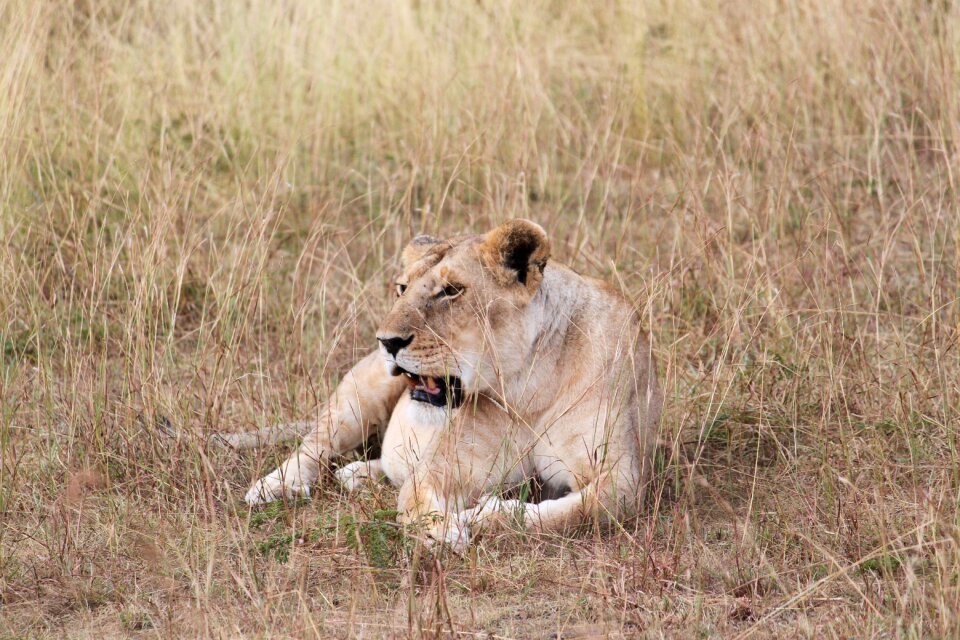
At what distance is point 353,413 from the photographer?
493 centimetres

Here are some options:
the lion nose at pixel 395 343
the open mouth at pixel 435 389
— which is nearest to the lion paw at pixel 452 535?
the open mouth at pixel 435 389

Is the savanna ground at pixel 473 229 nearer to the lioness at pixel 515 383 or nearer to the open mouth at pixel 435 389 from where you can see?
the lioness at pixel 515 383

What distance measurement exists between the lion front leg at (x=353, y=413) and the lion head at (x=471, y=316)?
0.70 m

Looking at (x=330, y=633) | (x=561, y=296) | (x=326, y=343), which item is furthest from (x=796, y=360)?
(x=330, y=633)

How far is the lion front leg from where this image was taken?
187 inches

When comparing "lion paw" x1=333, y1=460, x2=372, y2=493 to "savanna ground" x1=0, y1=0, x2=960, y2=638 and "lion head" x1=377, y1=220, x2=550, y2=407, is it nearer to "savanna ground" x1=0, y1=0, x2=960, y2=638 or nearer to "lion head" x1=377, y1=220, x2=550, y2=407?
"savanna ground" x1=0, y1=0, x2=960, y2=638

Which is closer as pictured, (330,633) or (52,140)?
(330,633)

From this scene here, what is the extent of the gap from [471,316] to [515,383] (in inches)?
10.9

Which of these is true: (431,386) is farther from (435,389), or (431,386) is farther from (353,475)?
(353,475)

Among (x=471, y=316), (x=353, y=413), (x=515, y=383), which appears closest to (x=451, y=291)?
(x=471, y=316)

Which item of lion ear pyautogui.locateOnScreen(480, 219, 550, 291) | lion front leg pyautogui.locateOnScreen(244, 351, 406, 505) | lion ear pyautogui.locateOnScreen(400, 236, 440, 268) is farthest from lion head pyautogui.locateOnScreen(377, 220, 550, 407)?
lion front leg pyautogui.locateOnScreen(244, 351, 406, 505)

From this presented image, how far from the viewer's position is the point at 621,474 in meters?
4.05

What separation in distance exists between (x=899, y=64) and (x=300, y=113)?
3.36 metres

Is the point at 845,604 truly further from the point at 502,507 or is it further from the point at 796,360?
the point at 796,360
